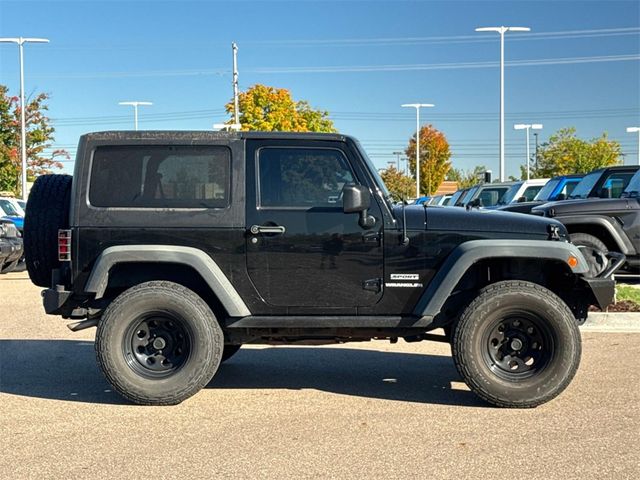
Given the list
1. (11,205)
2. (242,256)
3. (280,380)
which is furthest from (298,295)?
(11,205)

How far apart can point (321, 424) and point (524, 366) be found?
160 cm

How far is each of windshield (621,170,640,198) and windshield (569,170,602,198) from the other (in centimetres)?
82

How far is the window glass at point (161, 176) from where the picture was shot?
616cm

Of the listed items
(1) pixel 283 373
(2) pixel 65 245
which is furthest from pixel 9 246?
(2) pixel 65 245

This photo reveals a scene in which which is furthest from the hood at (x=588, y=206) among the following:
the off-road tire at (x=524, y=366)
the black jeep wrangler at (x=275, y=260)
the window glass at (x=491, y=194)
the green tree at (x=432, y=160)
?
the green tree at (x=432, y=160)

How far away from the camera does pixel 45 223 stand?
626 centimetres

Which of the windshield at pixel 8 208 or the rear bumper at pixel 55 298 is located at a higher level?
the windshield at pixel 8 208

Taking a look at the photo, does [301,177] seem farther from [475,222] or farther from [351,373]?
[351,373]

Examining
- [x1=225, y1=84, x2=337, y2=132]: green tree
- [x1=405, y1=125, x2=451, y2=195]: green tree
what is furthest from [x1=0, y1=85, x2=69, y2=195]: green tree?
[x1=405, y1=125, x2=451, y2=195]: green tree

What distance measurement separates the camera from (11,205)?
68.7ft

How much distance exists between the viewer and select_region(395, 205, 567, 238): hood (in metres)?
6.04

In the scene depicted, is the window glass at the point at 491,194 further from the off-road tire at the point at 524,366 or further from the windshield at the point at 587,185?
the off-road tire at the point at 524,366

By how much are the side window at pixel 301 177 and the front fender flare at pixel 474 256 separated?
93 cm

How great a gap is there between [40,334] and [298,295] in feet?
15.0
